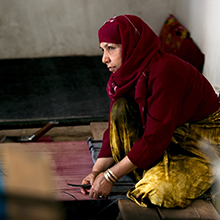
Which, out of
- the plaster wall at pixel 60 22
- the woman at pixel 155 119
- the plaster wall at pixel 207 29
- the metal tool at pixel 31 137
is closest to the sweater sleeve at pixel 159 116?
the woman at pixel 155 119

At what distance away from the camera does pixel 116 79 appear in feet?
4.36

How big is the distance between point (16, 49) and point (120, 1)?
1.61 metres

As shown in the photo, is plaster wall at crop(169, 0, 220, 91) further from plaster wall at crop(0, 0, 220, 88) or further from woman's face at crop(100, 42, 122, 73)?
woman's face at crop(100, 42, 122, 73)

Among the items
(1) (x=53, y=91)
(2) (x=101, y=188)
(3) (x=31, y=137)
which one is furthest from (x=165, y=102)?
(1) (x=53, y=91)

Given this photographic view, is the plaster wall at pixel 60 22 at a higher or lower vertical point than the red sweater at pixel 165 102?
lower

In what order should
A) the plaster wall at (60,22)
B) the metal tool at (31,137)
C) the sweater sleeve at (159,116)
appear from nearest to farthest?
the sweater sleeve at (159,116) < the metal tool at (31,137) < the plaster wall at (60,22)

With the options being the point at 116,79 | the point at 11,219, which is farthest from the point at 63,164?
the point at 116,79

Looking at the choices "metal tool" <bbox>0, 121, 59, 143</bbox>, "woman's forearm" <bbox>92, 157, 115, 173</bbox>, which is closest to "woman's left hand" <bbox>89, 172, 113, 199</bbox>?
"woman's forearm" <bbox>92, 157, 115, 173</bbox>

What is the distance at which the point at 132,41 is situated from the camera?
122 cm

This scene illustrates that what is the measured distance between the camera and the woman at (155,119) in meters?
1.18

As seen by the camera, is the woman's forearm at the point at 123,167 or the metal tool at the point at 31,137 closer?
the woman's forearm at the point at 123,167

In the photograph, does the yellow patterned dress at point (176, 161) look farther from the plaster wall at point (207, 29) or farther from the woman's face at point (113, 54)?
the plaster wall at point (207, 29)

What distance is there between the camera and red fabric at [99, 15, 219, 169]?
45.6 inches

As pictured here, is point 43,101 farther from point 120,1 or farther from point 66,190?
point 120,1
